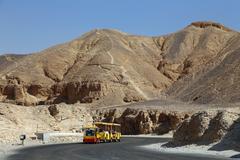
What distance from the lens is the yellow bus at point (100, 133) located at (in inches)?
2196

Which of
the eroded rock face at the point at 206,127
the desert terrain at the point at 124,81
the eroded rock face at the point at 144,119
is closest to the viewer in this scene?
the eroded rock face at the point at 206,127

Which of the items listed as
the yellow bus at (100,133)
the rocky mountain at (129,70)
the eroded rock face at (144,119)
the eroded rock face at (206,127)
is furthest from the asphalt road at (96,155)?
Result: the rocky mountain at (129,70)

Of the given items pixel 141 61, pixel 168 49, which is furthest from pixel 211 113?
pixel 168 49

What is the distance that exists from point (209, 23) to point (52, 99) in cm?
5955

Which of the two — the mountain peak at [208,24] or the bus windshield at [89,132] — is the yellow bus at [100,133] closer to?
the bus windshield at [89,132]

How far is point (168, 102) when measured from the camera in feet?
340

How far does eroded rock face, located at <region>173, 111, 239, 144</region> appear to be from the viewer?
A: 39.2 m

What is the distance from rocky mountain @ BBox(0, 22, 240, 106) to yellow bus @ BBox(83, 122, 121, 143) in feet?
128

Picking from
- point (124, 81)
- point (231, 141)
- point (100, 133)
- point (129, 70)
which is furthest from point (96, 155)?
point (129, 70)

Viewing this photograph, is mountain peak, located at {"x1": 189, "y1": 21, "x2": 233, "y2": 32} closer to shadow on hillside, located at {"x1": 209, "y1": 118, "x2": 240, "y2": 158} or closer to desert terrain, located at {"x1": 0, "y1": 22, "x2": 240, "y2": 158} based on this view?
desert terrain, located at {"x1": 0, "y1": 22, "x2": 240, "y2": 158}

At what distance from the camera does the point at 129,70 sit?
12762cm

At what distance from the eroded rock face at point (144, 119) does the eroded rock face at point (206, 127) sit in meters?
37.9

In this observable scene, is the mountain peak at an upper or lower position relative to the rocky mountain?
upper

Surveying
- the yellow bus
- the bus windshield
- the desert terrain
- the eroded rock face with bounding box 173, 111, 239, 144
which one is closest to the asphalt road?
the eroded rock face with bounding box 173, 111, 239, 144
